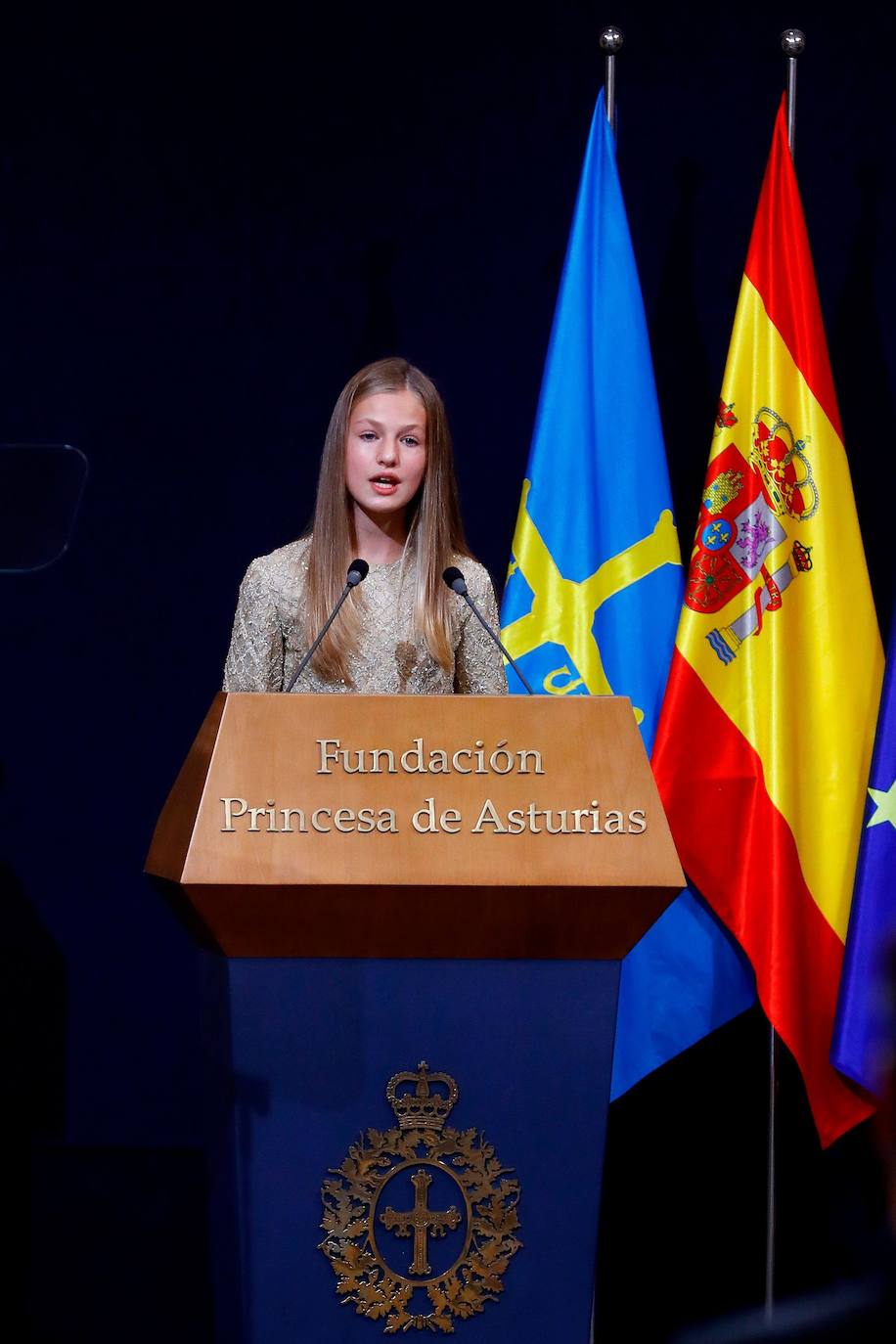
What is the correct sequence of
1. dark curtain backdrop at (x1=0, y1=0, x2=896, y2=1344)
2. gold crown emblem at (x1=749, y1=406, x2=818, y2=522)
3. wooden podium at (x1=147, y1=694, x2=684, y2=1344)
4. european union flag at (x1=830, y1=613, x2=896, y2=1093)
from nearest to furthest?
wooden podium at (x1=147, y1=694, x2=684, y2=1344) → european union flag at (x1=830, y1=613, x2=896, y2=1093) → gold crown emblem at (x1=749, y1=406, x2=818, y2=522) → dark curtain backdrop at (x1=0, y1=0, x2=896, y2=1344)

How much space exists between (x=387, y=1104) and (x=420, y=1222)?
0.15m

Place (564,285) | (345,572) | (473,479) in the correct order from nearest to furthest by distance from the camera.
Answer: (345,572), (564,285), (473,479)

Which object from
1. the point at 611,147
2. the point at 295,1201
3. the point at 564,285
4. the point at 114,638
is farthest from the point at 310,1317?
the point at 611,147

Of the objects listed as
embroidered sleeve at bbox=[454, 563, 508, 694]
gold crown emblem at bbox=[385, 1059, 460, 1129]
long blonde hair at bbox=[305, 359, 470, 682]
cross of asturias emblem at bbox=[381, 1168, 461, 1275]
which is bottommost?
cross of asturias emblem at bbox=[381, 1168, 461, 1275]

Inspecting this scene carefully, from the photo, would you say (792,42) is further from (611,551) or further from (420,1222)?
(420,1222)

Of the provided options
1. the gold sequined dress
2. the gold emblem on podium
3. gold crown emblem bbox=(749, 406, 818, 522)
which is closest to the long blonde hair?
the gold sequined dress

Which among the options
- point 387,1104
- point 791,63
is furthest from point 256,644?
point 791,63

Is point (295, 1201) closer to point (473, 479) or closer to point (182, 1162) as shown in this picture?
point (182, 1162)

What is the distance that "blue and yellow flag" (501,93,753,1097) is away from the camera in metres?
2.86

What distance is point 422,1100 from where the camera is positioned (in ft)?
6.33

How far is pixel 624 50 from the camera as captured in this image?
3242 millimetres

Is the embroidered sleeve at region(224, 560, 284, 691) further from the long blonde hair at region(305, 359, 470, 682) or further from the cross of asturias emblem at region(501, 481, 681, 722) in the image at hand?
the cross of asturias emblem at region(501, 481, 681, 722)

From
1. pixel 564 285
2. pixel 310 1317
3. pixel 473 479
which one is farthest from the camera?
pixel 473 479

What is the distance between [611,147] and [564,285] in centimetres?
28
